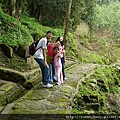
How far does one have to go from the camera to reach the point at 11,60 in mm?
7672

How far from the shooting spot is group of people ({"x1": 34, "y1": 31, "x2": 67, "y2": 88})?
19.4 ft

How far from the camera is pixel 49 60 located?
21.8ft

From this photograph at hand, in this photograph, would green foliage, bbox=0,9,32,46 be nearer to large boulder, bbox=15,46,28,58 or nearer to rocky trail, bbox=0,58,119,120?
large boulder, bbox=15,46,28,58

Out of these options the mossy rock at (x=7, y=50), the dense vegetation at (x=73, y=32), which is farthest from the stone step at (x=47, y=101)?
the mossy rock at (x=7, y=50)

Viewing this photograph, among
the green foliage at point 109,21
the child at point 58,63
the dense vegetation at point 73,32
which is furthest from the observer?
the green foliage at point 109,21

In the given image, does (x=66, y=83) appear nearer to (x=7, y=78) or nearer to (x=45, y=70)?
(x=45, y=70)

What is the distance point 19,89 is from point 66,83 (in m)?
1.63

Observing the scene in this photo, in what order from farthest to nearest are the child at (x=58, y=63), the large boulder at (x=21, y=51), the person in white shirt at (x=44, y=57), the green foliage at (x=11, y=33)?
the green foliage at (x=11, y=33) → the large boulder at (x=21, y=51) → the child at (x=58, y=63) → the person in white shirt at (x=44, y=57)

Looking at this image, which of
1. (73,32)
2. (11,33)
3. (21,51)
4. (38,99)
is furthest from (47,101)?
(73,32)

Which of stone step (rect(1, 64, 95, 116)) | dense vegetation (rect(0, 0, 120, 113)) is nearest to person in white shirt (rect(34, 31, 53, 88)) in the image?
stone step (rect(1, 64, 95, 116))

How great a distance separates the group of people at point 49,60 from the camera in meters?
5.91

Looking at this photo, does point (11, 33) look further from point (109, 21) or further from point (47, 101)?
point (109, 21)

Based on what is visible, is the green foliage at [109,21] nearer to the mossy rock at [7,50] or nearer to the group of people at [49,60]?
the mossy rock at [7,50]

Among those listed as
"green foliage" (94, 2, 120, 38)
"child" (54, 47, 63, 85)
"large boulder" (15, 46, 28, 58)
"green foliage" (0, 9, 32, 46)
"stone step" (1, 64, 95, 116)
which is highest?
"green foliage" (94, 2, 120, 38)
